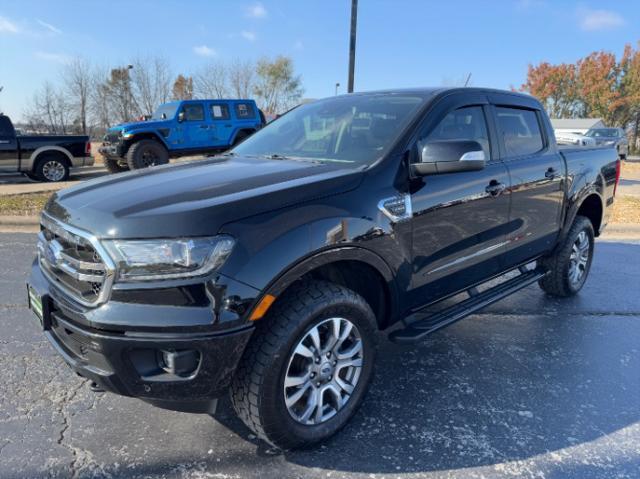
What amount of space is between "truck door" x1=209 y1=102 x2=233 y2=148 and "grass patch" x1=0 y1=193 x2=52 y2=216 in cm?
568

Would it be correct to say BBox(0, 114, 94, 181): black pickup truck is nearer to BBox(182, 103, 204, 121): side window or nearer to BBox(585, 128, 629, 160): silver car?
BBox(182, 103, 204, 121): side window

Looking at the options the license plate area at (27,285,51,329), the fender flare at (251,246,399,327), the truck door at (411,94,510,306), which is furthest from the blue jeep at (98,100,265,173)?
the fender flare at (251,246,399,327)

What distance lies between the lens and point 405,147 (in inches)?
107

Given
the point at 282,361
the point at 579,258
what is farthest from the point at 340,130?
the point at 579,258

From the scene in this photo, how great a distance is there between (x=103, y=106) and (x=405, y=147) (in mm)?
36812

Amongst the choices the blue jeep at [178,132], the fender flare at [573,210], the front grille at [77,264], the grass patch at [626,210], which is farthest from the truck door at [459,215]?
the blue jeep at [178,132]

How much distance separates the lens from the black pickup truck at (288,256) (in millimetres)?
1907

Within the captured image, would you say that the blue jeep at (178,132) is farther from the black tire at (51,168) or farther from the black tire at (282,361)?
the black tire at (282,361)

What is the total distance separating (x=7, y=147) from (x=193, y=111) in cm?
479

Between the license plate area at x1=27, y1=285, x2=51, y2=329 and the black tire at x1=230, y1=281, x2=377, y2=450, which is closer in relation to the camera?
the black tire at x1=230, y1=281, x2=377, y2=450

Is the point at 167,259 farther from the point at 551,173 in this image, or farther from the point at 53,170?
the point at 53,170

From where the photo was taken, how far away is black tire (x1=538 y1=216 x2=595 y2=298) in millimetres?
4352

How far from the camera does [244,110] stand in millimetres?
14805

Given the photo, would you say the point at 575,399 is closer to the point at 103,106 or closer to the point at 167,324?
the point at 167,324
